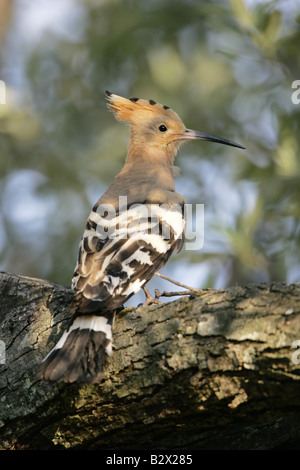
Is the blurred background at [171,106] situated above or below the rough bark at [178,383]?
above

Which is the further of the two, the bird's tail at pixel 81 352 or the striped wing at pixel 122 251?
the striped wing at pixel 122 251

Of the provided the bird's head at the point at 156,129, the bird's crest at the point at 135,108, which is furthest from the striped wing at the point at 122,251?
the bird's crest at the point at 135,108

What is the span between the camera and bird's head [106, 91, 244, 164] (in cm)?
410

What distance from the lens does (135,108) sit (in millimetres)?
4156

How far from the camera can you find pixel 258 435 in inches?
96.6

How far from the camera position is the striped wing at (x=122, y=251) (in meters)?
2.52

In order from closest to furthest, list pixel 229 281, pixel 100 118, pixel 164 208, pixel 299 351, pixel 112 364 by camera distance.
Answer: pixel 299 351 → pixel 112 364 → pixel 164 208 → pixel 229 281 → pixel 100 118

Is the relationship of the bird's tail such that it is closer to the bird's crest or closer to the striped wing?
the striped wing

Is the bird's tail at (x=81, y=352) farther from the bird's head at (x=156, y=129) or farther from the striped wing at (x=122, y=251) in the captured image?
the bird's head at (x=156, y=129)

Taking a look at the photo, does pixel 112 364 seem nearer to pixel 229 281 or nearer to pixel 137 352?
pixel 137 352

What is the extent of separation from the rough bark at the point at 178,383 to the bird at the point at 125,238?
89 millimetres

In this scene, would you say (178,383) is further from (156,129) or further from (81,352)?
(156,129)
